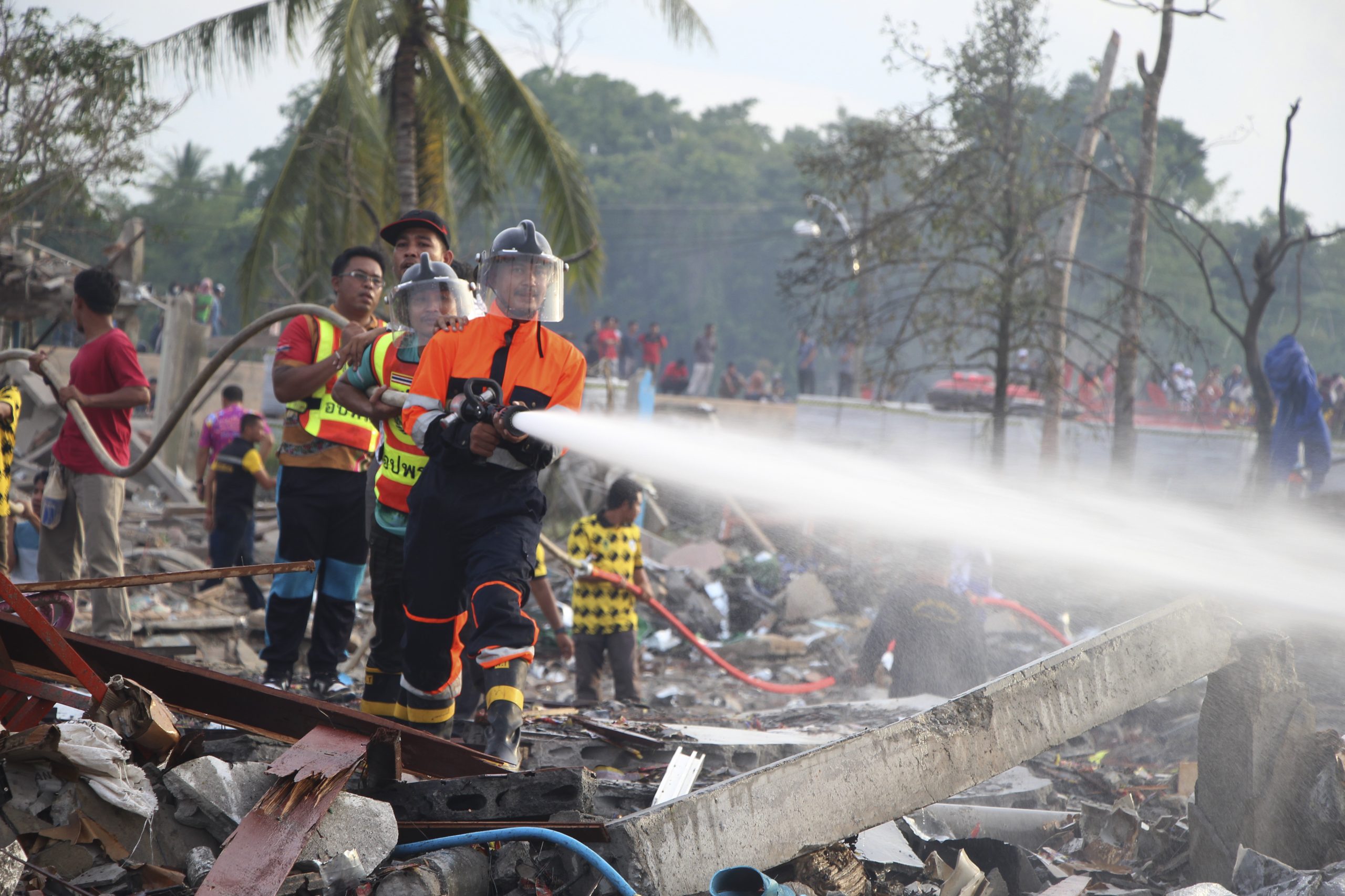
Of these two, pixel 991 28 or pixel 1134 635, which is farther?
pixel 991 28

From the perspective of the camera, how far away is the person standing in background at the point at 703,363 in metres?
27.0

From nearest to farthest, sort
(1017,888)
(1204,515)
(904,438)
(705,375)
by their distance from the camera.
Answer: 1. (1017,888)
2. (1204,515)
3. (904,438)
4. (705,375)

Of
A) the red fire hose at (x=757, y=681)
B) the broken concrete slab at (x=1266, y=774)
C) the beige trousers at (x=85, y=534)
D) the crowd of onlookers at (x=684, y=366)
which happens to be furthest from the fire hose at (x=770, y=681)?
the crowd of onlookers at (x=684, y=366)

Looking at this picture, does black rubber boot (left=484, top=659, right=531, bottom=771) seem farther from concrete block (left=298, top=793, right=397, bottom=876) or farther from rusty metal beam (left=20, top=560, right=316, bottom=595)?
rusty metal beam (left=20, top=560, right=316, bottom=595)

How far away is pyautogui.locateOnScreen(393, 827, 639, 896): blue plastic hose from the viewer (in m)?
2.93

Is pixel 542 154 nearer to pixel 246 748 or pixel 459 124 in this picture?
pixel 459 124

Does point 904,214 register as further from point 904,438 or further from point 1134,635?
point 1134,635

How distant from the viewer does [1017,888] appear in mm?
3768

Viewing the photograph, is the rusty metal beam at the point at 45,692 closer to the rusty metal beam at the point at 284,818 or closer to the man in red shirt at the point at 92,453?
the rusty metal beam at the point at 284,818

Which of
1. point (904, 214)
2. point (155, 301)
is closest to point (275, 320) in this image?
point (904, 214)

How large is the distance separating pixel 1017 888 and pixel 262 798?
8.27 ft

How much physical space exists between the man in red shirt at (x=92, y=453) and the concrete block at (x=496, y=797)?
3.58 m

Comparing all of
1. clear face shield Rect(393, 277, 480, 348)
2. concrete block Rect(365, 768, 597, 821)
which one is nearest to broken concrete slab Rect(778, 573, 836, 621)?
clear face shield Rect(393, 277, 480, 348)

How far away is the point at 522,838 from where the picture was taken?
306 centimetres
